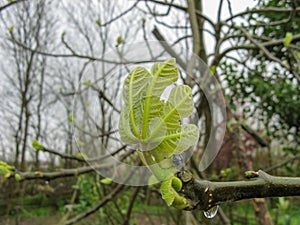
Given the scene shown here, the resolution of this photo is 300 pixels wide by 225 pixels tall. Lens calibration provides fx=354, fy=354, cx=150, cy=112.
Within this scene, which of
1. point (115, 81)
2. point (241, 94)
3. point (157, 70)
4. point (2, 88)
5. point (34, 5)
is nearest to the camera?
point (157, 70)

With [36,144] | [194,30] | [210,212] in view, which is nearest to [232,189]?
[210,212]

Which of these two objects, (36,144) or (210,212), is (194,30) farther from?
(210,212)

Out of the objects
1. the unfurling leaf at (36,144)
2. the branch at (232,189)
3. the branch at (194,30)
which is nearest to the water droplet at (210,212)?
the branch at (232,189)

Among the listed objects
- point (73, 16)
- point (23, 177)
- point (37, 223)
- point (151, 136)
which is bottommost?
point (37, 223)

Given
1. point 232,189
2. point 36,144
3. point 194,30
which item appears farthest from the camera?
point 194,30

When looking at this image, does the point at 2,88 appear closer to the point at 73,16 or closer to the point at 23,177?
the point at 73,16

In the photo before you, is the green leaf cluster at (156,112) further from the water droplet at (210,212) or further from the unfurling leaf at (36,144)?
the unfurling leaf at (36,144)

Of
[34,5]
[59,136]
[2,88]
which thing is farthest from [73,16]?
[59,136]
